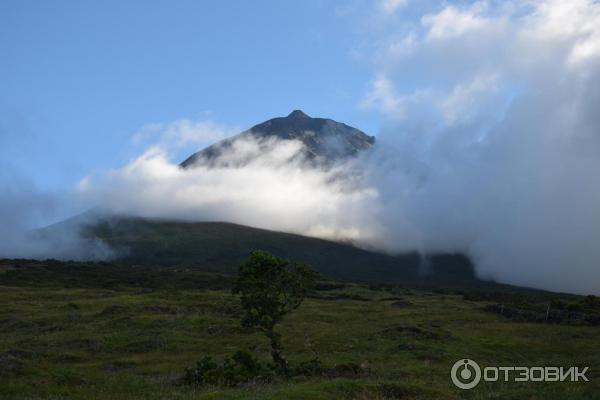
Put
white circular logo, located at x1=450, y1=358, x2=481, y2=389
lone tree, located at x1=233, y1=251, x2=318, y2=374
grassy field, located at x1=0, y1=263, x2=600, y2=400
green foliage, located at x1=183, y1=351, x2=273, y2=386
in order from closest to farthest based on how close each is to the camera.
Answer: grassy field, located at x1=0, y1=263, x2=600, y2=400
white circular logo, located at x1=450, y1=358, x2=481, y2=389
green foliage, located at x1=183, y1=351, x2=273, y2=386
lone tree, located at x1=233, y1=251, x2=318, y2=374

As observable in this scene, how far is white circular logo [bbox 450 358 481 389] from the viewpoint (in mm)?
25781

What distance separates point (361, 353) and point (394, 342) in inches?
180

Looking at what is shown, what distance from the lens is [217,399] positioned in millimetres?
19844

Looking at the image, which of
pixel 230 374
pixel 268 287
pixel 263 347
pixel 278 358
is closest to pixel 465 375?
pixel 278 358

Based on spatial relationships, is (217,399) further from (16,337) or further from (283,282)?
(16,337)

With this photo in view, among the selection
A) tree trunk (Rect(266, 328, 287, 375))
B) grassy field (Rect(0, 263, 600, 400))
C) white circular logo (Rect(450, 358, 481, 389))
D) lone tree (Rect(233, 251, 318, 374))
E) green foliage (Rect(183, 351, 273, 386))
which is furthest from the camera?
lone tree (Rect(233, 251, 318, 374))

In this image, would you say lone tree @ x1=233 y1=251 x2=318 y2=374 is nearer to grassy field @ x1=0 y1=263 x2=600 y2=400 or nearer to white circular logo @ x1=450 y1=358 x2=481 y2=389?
grassy field @ x1=0 y1=263 x2=600 y2=400

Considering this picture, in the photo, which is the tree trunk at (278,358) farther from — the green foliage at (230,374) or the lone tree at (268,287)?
the green foliage at (230,374)

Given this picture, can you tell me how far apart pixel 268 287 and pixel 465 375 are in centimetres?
1114

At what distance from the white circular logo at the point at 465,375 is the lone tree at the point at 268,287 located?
339 inches

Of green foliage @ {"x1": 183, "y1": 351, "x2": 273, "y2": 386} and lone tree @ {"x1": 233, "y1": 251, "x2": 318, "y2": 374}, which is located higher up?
lone tree @ {"x1": 233, "y1": 251, "x2": 318, "y2": 374}

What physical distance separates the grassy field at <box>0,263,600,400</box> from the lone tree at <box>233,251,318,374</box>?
421 cm

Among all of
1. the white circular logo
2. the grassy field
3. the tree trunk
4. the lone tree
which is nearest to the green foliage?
the tree trunk

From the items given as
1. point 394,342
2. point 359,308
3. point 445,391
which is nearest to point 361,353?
point 394,342
